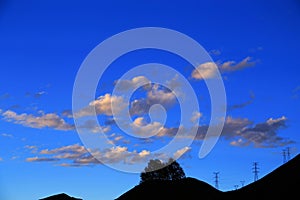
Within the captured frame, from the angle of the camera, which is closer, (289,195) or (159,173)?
(289,195)

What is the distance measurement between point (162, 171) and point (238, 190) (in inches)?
2334

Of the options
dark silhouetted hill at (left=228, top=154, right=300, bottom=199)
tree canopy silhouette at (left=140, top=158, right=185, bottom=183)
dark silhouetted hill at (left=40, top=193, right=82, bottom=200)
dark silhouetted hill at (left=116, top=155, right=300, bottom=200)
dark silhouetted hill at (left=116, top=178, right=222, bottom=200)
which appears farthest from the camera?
tree canopy silhouette at (left=140, top=158, right=185, bottom=183)

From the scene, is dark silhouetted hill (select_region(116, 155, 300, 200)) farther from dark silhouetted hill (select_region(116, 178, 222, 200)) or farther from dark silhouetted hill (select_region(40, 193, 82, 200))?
dark silhouetted hill (select_region(40, 193, 82, 200))

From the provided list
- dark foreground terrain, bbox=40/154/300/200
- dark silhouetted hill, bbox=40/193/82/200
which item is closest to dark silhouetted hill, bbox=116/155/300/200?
dark foreground terrain, bbox=40/154/300/200

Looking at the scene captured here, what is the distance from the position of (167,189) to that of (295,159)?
2607 centimetres

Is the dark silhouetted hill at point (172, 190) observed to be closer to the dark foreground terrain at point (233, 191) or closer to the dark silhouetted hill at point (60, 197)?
the dark foreground terrain at point (233, 191)

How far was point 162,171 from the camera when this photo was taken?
5536 inches

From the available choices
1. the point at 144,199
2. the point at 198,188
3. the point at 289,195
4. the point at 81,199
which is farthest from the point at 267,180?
the point at 81,199

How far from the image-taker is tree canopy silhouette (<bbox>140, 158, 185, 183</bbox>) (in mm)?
139625

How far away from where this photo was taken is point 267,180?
77375mm

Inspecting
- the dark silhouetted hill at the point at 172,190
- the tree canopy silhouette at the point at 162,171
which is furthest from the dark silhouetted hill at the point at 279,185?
the tree canopy silhouette at the point at 162,171

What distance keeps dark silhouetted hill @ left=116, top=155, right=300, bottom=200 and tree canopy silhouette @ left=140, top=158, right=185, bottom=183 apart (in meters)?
43.5

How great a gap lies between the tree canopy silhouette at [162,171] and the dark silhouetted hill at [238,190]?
143 ft

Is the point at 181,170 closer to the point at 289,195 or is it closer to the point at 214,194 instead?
the point at 214,194
